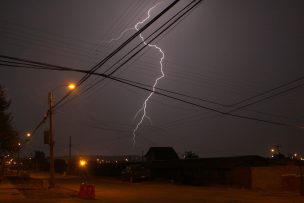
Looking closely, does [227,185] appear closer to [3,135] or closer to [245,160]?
[245,160]

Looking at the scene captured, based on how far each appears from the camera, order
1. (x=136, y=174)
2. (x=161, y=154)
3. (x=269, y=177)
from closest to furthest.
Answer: (x=269, y=177)
(x=136, y=174)
(x=161, y=154)

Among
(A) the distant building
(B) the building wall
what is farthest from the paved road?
(A) the distant building

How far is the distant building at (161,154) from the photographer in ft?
262

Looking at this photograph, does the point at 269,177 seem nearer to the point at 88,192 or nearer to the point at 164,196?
the point at 164,196

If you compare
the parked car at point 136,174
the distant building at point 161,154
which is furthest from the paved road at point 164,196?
the distant building at point 161,154

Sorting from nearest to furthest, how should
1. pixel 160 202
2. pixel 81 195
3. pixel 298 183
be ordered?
pixel 160 202 → pixel 81 195 → pixel 298 183

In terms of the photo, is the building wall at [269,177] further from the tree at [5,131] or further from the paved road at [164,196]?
the tree at [5,131]

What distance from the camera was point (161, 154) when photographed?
264 ft

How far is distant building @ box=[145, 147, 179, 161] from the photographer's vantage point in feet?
262

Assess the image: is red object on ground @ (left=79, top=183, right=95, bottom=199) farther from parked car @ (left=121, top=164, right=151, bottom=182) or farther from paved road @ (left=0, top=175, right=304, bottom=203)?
parked car @ (left=121, top=164, right=151, bottom=182)

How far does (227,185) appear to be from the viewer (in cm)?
3744

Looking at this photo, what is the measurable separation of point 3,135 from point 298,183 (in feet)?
89.9

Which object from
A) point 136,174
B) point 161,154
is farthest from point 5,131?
point 161,154

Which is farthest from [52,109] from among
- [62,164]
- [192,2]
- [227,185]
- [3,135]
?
[62,164]
